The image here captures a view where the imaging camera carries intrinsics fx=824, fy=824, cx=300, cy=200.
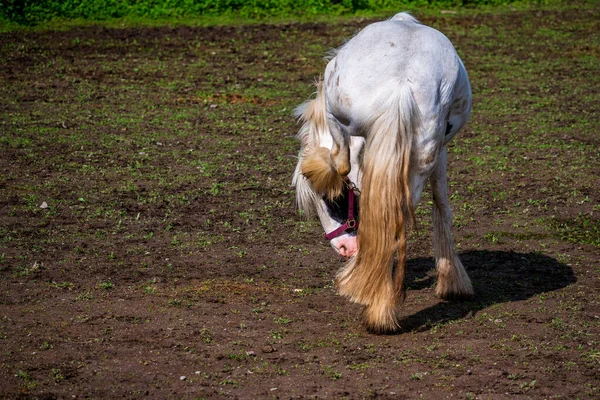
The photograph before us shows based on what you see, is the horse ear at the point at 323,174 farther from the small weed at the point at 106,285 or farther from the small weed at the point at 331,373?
the small weed at the point at 106,285

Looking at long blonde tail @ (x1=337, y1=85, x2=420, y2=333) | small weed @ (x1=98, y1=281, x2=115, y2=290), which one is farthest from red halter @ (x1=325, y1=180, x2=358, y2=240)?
small weed @ (x1=98, y1=281, x2=115, y2=290)

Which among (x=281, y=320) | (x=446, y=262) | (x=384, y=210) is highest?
(x=384, y=210)

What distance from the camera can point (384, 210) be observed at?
429 cm

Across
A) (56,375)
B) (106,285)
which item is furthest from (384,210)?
(106,285)

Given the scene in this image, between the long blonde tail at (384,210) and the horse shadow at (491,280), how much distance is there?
1.12 feet

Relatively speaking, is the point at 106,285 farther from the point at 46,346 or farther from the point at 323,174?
the point at 323,174

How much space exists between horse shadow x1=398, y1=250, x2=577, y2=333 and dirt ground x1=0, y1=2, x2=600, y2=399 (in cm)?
2

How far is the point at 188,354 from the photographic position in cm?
428

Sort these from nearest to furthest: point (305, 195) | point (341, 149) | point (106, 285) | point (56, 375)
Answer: point (56, 375) → point (341, 149) → point (305, 195) → point (106, 285)

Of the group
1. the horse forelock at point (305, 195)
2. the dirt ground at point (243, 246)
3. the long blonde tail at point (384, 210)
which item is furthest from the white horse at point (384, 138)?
the dirt ground at point (243, 246)

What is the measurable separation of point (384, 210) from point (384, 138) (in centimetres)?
37

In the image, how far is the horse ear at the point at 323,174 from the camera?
15.7 ft

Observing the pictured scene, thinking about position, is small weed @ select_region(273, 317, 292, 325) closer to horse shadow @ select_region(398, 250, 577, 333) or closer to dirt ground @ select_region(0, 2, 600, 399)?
dirt ground @ select_region(0, 2, 600, 399)

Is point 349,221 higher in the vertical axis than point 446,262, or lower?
higher
